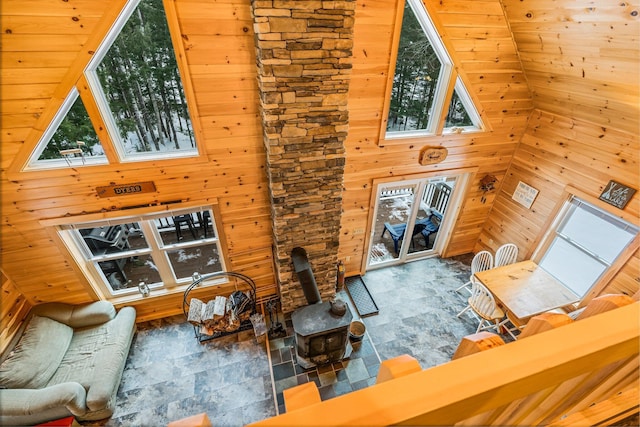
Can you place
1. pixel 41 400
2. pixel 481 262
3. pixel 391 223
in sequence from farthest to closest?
pixel 391 223, pixel 481 262, pixel 41 400

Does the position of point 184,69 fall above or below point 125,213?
above

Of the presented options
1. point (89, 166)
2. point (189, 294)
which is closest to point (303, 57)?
point (89, 166)

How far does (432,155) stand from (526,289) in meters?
2.30

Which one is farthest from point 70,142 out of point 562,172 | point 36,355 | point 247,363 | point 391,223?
point 562,172

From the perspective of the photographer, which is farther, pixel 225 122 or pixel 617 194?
pixel 617 194

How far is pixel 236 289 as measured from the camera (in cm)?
471

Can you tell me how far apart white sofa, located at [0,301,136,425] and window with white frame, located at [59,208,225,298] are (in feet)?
1.60

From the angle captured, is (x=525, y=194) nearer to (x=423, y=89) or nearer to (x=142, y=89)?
(x=423, y=89)

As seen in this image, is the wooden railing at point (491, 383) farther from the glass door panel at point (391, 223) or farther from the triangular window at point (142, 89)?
the glass door panel at point (391, 223)

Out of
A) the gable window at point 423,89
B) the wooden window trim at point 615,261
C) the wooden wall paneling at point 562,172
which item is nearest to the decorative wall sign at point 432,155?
the gable window at point 423,89

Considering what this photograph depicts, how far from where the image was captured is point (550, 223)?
4496 mm

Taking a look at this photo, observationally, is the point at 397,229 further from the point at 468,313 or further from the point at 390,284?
the point at 468,313

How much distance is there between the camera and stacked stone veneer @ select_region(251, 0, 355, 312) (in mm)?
2492

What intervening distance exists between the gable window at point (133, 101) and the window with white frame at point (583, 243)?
5.27 meters
